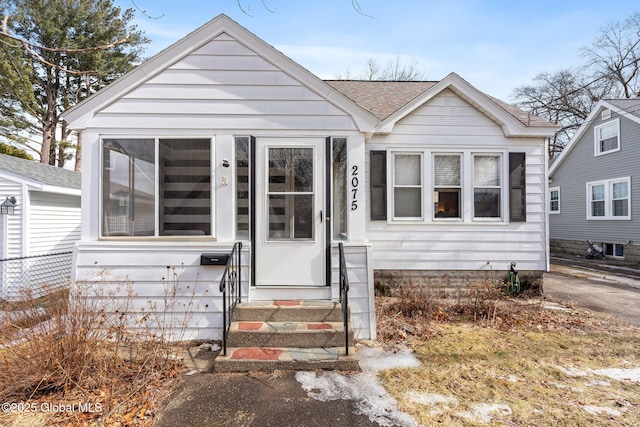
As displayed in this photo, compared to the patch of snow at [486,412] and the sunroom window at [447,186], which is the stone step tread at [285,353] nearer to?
the patch of snow at [486,412]

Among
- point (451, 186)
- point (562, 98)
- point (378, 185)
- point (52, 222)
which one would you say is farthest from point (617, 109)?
point (52, 222)

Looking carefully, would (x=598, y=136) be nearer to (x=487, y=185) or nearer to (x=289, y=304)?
(x=487, y=185)

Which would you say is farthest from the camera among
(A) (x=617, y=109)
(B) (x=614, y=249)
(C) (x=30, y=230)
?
(B) (x=614, y=249)

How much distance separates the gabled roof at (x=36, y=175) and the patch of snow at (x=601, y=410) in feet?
37.2

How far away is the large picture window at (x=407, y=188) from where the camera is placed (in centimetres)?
611

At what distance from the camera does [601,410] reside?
9.00 feet

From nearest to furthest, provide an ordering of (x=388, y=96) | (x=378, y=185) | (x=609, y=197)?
(x=378, y=185) < (x=388, y=96) < (x=609, y=197)

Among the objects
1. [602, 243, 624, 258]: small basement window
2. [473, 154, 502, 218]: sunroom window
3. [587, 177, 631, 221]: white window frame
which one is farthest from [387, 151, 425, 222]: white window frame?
[602, 243, 624, 258]: small basement window

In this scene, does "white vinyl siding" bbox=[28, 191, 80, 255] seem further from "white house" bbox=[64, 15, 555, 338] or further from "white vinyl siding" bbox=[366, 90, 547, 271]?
"white vinyl siding" bbox=[366, 90, 547, 271]

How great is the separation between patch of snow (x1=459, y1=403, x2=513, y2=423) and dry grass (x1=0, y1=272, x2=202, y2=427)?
9.30 feet

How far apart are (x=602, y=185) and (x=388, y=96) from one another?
11.0m

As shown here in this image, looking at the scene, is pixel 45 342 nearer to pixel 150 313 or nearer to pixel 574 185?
pixel 150 313

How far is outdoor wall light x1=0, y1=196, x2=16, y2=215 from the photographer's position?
300 inches

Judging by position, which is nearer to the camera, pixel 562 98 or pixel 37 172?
pixel 37 172
